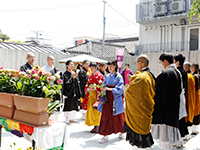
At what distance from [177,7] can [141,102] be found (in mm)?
15079

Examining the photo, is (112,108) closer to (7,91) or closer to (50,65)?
(50,65)

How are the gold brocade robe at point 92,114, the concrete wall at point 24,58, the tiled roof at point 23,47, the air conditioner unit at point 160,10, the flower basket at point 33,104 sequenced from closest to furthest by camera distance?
the flower basket at point 33,104, the gold brocade robe at point 92,114, the concrete wall at point 24,58, the tiled roof at point 23,47, the air conditioner unit at point 160,10

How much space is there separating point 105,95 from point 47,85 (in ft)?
7.91

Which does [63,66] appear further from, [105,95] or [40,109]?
[40,109]

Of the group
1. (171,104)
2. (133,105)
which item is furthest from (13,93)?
(171,104)

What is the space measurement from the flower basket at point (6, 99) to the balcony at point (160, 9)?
51.8 ft

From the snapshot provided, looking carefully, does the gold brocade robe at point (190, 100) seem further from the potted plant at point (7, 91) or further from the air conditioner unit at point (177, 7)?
the air conditioner unit at point (177, 7)

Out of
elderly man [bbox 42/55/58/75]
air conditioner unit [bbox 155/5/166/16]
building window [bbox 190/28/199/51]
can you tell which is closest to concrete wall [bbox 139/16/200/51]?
building window [bbox 190/28/199/51]

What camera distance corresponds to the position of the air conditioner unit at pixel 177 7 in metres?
16.3

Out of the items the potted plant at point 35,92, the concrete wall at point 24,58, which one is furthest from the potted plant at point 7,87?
Result: the concrete wall at point 24,58

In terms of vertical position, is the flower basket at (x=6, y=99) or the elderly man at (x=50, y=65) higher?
the elderly man at (x=50, y=65)

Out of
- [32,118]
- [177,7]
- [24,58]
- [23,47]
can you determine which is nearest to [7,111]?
[32,118]

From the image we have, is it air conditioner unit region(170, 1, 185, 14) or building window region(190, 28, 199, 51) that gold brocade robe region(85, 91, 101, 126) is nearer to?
air conditioner unit region(170, 1, 185, 14)

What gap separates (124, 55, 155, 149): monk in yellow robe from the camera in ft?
11.5
